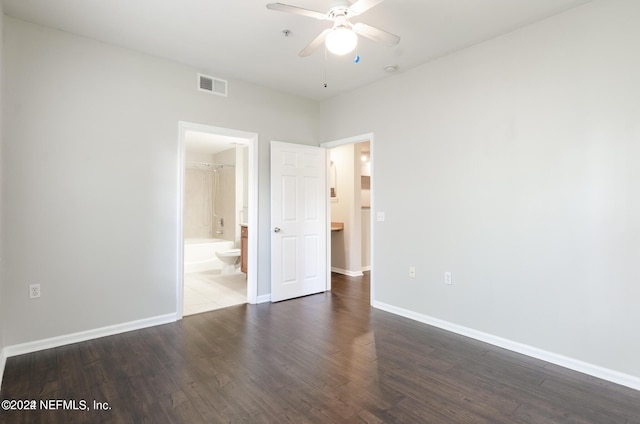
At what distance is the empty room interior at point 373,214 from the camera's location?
2164mm

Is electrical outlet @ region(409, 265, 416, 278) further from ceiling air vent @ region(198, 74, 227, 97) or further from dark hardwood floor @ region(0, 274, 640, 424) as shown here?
ceiling air vent @ region(198, 74, 227, 97)

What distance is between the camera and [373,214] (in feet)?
13.1

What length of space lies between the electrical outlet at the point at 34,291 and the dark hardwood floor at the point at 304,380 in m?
0.47

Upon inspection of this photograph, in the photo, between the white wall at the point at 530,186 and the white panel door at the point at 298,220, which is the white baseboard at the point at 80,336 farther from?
the white wall at the point at 530,186

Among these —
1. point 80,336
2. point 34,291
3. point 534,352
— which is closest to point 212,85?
point 34,291

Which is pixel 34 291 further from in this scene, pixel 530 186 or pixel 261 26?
pixel 530 186

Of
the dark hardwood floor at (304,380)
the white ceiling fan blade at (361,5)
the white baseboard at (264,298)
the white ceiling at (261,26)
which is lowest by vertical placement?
the dark hardwood floor at (304,380)

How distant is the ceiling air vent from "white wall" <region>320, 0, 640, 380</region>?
200 cm

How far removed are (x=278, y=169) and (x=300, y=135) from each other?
710 mm

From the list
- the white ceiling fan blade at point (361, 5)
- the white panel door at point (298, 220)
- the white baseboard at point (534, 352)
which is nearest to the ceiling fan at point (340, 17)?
the white ceiling fan blade at point (361, 5)

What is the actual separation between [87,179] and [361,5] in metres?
2.77

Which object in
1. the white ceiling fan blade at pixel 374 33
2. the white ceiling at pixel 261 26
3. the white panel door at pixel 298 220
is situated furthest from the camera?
the white panel door at pixel 298 220

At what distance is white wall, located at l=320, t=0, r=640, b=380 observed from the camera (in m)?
2.29

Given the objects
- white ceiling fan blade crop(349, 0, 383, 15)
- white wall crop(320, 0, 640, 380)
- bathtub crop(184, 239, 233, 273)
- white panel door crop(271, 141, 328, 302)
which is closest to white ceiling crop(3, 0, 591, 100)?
white wall crop(320, 0, 640, 380)
